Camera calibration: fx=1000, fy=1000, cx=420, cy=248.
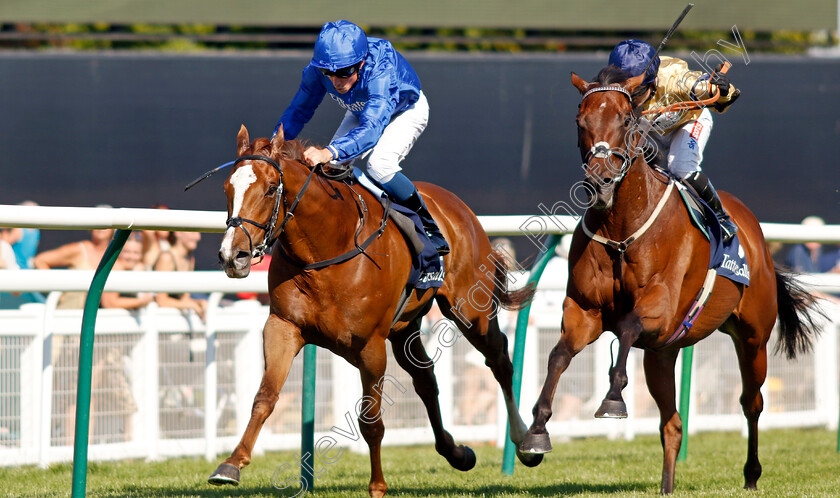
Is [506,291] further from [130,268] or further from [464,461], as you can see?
[130,268]

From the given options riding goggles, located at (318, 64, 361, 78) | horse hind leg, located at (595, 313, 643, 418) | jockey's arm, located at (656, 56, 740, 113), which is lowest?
horse hind leg, located at (595, 313, 643, 418)

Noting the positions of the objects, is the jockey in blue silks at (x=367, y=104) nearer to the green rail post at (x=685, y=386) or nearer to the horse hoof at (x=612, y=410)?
the horse hoof at (x=612, y=410)

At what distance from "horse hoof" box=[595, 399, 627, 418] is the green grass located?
2.37ft

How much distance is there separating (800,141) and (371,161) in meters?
7.59

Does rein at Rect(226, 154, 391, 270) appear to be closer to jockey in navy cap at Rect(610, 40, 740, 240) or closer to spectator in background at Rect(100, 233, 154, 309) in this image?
jockey in navy cap at Rect(610, 40, 740, 240)

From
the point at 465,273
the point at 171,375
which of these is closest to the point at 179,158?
the point at 171,375

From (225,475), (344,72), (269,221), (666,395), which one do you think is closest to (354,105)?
(344,72)

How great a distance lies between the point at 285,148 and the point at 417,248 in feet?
2.70

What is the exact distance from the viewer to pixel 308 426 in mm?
4715

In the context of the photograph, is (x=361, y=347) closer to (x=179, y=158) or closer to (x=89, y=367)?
(x=89, y=367)

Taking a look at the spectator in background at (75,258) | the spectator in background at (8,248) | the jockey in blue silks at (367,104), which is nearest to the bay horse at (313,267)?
the jockey in blue silks at (367,104)

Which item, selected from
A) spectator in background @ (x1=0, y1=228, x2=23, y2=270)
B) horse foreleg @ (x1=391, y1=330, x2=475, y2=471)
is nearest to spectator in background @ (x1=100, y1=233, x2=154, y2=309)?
spectator in background @ (x1=0, y1=228, x2=23, y2=270)

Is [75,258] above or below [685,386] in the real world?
above

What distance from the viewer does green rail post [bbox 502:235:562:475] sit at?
5.24 m
